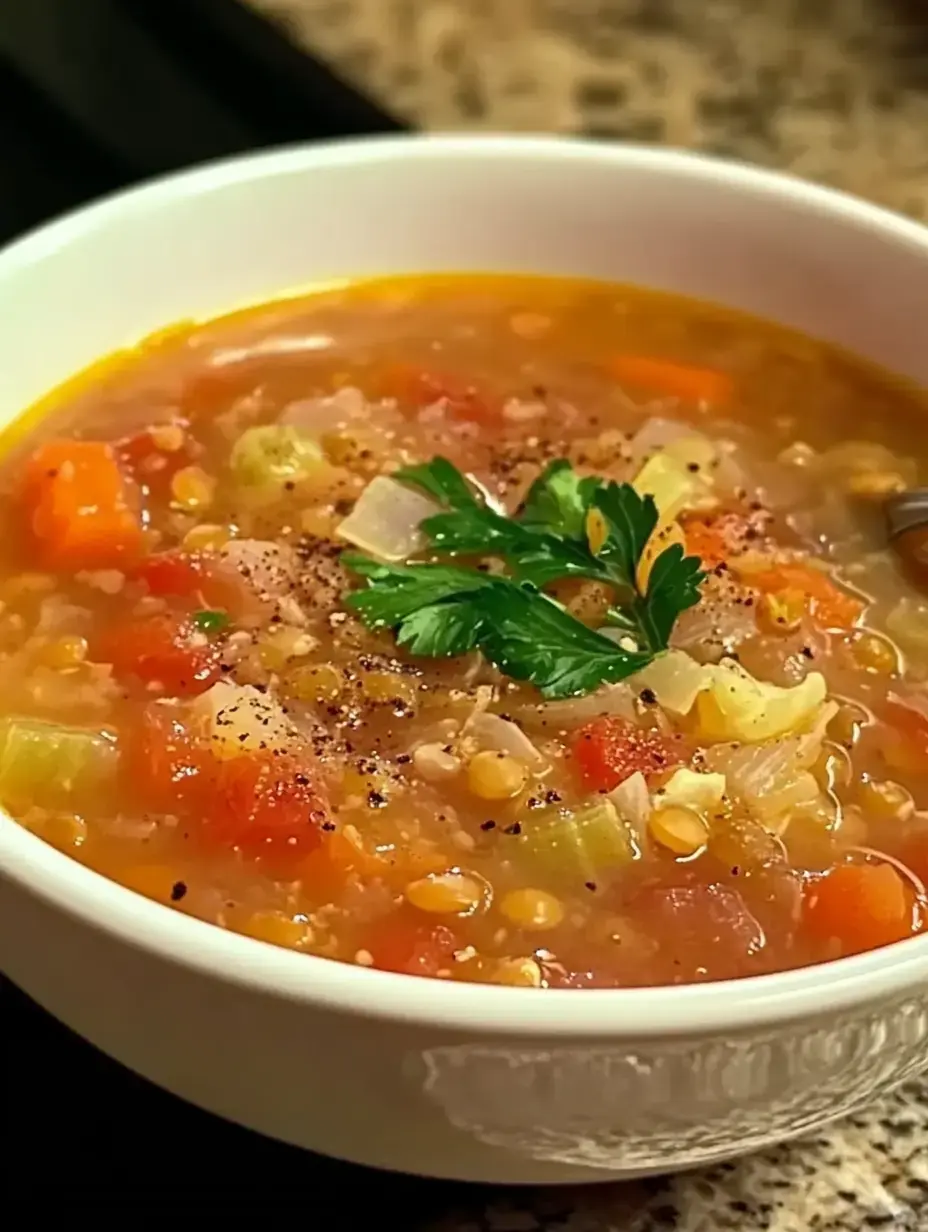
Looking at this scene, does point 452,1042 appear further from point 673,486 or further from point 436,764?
point 673,486

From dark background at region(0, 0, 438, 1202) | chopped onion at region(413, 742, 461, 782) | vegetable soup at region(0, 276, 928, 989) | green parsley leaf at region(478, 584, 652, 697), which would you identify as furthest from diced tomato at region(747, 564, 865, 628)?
dark background at region(0, 0, 438, 1202)

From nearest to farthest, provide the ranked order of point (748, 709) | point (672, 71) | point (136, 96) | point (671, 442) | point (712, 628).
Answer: point (748, 709), point (712, 628), point (671, 442), point (136, 96), point (672, 71)

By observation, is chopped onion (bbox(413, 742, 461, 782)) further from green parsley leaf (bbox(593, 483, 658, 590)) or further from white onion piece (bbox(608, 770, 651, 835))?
green parsley leaf (bbox(593, 483, 658, 590))

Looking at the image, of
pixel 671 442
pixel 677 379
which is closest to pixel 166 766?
pixel 671 442

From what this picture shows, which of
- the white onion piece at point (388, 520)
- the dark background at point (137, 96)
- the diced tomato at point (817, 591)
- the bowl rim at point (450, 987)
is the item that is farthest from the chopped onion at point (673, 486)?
the dark background at point (137, 96)

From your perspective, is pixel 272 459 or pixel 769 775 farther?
pixel 272 459

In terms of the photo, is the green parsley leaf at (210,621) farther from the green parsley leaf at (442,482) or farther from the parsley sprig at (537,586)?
the green parsley leaf at (442,482)

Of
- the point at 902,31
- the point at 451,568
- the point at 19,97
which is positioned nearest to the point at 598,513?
the point at 451,568
